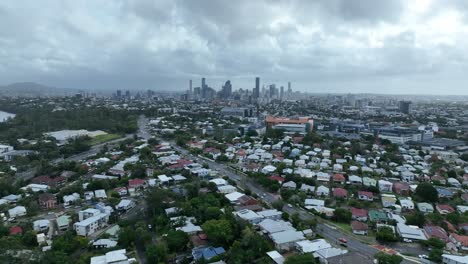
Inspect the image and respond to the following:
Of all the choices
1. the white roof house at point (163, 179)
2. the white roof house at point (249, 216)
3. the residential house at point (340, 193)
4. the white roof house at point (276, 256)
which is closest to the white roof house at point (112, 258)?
the white roof house at point (276, 256)

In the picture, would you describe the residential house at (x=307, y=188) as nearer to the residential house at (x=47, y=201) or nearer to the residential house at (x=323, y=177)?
the residential house at (x=323, y=177)

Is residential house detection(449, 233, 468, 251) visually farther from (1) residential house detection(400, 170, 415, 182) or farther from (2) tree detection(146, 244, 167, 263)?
(2) tree detection(146, 244, 167, 263)

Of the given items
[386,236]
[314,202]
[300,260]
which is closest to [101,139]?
[314,202]

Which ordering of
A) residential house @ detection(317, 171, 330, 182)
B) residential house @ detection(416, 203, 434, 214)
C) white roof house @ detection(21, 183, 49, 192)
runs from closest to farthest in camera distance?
residential house @ detection(416, 203, 434, 214) < white roof house @ detection(21, 183, 49, 192) < residential house @ detection(317, 171, 330, 182)

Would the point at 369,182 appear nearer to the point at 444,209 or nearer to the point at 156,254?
the point at 444,209

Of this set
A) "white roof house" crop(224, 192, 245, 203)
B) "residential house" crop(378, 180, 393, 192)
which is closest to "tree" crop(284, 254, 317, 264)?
"white roof house" crop(224, 192, 245, 203)

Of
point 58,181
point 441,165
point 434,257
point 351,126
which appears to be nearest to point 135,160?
point 58,181

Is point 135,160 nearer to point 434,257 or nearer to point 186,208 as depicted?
point 186,208
